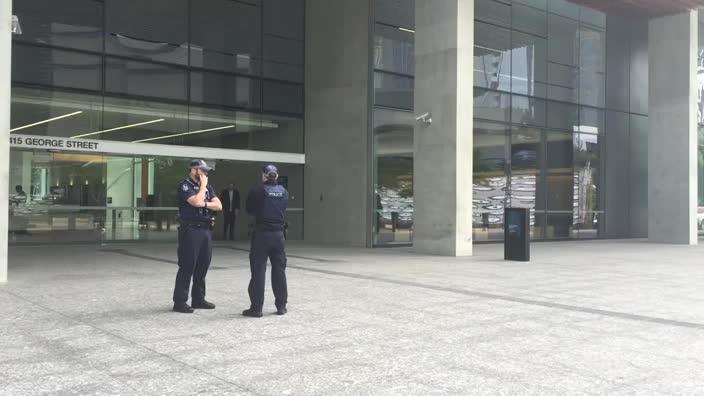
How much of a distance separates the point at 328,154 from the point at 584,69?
427 inches

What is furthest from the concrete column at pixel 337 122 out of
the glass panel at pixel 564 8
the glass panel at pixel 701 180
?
the glass panel at pixel 701 180

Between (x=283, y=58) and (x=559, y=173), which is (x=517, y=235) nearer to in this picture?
(x=559, y=173)

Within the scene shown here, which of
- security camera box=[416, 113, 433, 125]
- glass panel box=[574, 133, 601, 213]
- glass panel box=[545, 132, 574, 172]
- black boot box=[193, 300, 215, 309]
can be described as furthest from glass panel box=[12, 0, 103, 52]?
glass panel box=[574, 133, 601, 213]

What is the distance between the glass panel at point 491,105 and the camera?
20.8 m

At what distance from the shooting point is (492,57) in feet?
69.4

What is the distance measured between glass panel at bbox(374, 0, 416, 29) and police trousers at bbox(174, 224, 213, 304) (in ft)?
41.7

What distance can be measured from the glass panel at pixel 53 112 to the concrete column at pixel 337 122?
6501 mm

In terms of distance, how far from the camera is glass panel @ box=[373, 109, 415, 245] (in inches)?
738

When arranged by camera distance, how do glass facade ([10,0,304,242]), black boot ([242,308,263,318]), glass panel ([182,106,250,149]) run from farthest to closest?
glass panel ([182,106,250,149])
glass facade ([10,0,304,242])
black boot ([242,308,263,318])

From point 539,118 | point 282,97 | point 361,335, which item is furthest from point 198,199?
point 539,118

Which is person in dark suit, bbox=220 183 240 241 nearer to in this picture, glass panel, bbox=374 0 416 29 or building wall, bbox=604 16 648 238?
glass panel, bbox=374 0 416 29

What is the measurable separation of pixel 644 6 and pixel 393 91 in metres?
9.74

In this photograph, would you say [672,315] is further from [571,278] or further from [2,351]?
[2,351]

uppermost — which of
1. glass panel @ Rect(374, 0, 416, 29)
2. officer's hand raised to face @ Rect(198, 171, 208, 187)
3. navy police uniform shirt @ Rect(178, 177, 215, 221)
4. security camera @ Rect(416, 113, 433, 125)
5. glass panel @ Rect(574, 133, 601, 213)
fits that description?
glass panel @ Rect(374, 0, 416, 29)
